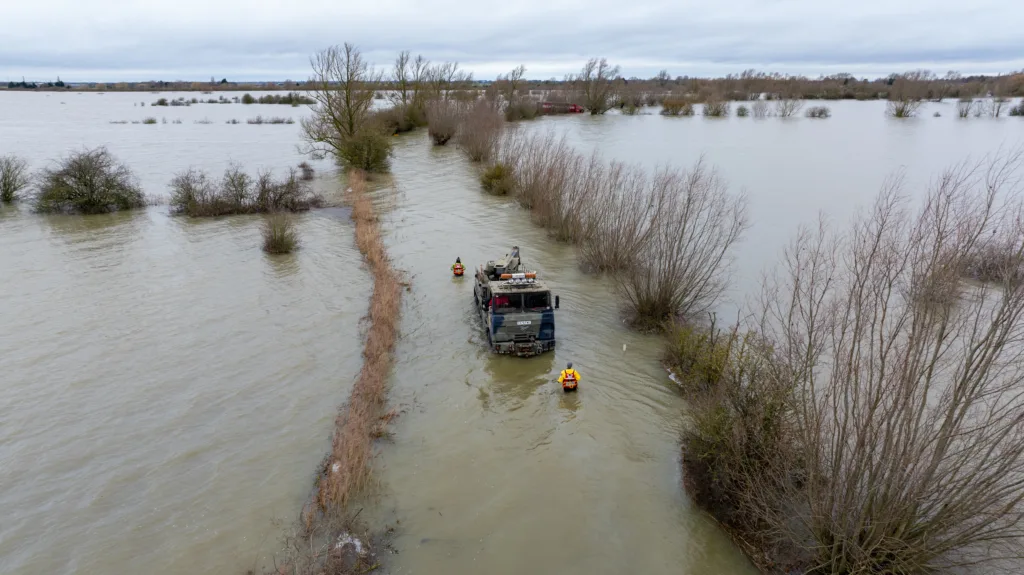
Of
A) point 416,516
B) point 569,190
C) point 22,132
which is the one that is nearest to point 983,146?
point 569,190

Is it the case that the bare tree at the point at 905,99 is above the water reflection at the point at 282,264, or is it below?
above

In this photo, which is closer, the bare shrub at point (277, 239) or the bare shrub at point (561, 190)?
the bare shrub at point (561, 190)

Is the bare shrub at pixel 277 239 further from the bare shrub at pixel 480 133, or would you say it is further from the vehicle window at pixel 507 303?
the bare shrub at pixel 480 133

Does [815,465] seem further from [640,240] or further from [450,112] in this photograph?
[450,112]

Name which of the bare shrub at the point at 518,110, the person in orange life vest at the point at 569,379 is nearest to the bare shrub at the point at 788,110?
the bare shrub at the point at 518,110

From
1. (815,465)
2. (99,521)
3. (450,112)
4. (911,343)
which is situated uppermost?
(450,112)
